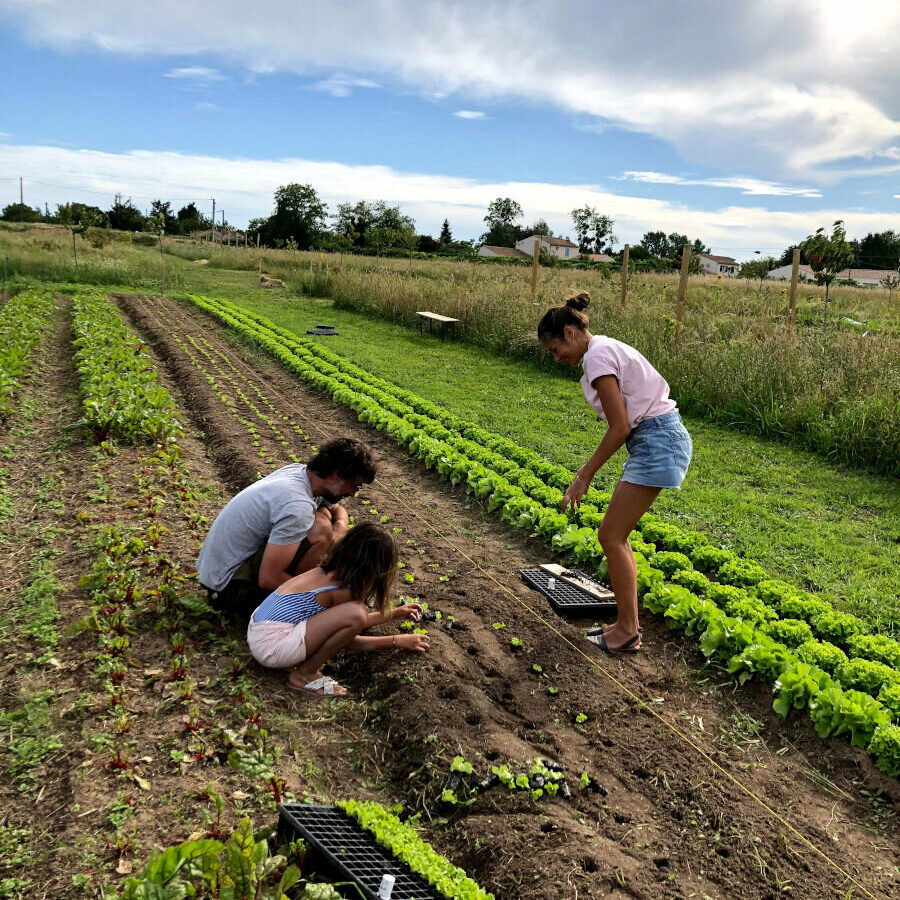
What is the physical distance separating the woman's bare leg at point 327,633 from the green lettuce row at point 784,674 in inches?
81.3

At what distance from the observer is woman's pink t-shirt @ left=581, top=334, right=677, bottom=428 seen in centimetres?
383

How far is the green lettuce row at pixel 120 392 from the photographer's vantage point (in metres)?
7.43

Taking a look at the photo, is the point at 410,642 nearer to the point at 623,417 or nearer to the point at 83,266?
the point at 623,417

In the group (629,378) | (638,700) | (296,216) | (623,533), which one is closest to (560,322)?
(629,378)

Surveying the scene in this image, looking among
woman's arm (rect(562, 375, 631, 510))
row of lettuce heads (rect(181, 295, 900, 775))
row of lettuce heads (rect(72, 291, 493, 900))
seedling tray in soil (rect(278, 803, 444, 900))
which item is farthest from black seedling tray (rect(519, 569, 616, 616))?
seedling tray in soil (rect(278, 803, 444, 900))

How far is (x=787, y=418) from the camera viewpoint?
9047 mm

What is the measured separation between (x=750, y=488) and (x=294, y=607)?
524 centimetres

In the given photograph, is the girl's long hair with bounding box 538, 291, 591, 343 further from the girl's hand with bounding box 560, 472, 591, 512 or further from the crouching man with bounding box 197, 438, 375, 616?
the crouching man with bounding box 197, 438, 375, 616

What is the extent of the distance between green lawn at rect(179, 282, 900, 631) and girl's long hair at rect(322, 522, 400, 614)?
127 inches

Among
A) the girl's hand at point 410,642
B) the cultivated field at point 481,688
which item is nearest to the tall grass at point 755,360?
the cultivated field at point 481,688

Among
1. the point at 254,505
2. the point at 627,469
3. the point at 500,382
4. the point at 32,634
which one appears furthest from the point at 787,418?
the point at 32,634

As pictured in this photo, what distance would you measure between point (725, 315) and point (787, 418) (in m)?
4.65

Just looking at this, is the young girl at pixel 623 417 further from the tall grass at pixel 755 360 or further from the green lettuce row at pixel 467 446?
the tall grass at pixel 755 360

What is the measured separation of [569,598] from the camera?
4.93 meters
